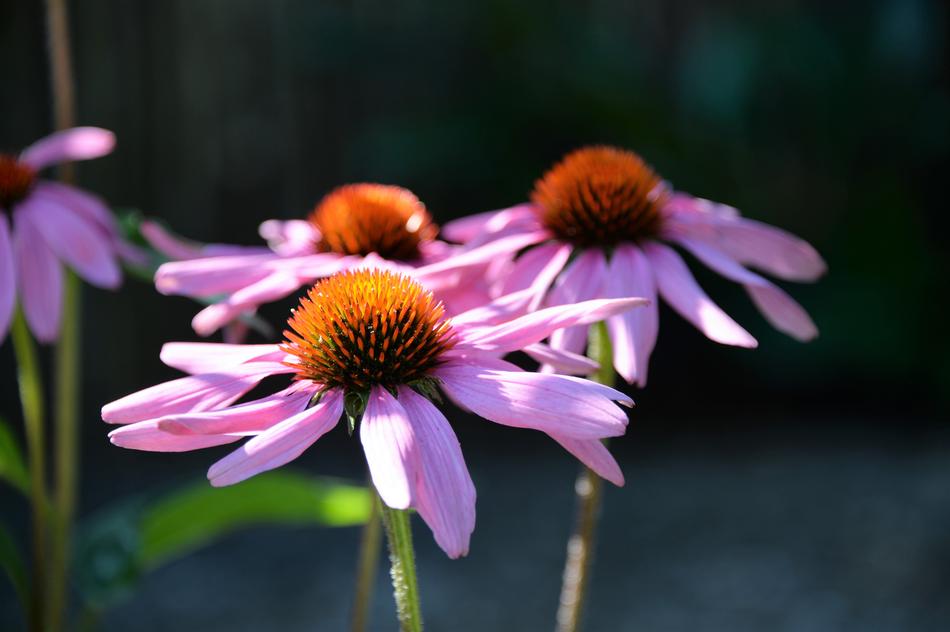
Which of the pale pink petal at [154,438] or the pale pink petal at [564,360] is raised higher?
the pale pink petal at [564,360]

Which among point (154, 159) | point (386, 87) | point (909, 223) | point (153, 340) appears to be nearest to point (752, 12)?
point (909, 223)

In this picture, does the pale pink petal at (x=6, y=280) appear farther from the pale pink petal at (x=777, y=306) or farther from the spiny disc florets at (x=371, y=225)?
the pale pink petal at (x=777, y=306)

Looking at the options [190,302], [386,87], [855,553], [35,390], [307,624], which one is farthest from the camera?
[386,87]

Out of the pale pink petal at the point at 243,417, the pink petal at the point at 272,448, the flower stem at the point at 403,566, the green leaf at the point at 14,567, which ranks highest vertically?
the pale pink petal at the point at 243,417

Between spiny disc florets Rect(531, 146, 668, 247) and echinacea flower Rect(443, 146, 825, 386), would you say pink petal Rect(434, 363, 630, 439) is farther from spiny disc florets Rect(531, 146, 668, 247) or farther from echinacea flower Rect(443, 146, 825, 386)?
spiny disc florets Rect(531, 146, 668, 247)

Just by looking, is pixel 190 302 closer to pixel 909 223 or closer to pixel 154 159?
pixel 154 159

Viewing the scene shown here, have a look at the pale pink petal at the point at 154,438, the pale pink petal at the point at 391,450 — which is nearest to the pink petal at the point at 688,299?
the pale pink petal at the point at 391,450

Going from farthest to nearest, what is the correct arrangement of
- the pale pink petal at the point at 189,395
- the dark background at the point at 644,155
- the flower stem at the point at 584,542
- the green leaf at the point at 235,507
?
the dark background at the point at 644,155 → the green leaf at the point at 235,507 → the flower stem at the point at 584,542 → the pale pink petal at the point at 189,395
